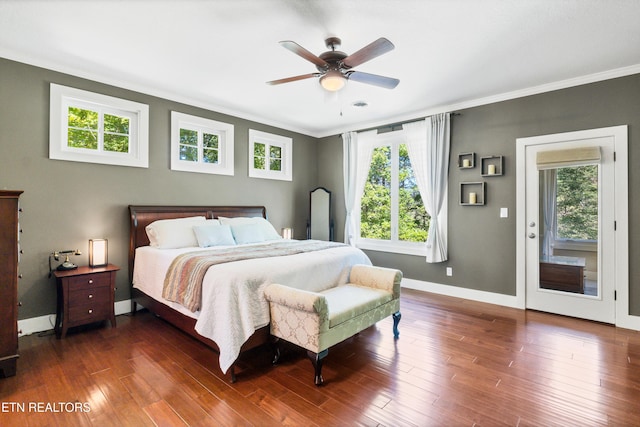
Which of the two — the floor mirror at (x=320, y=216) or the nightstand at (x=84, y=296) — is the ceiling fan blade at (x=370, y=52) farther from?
the floor mirror at (x=320, y=216)

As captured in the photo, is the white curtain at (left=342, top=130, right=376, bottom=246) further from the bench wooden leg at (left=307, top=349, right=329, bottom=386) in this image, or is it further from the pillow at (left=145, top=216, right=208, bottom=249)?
the bench wooden leg at (left=307, top=349, right=329, bottom=386)

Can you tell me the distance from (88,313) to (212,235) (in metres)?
1.43

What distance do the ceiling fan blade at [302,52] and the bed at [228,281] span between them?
171 cm

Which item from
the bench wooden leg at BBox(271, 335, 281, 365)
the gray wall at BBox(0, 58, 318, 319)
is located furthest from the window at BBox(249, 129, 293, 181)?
the bench wooden leg at BBox(271, 335, 281, 365)

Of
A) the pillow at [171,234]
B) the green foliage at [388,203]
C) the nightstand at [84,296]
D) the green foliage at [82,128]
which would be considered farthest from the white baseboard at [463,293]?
the green foliage at [82,128]

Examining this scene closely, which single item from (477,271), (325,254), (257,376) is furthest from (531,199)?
(257,376)

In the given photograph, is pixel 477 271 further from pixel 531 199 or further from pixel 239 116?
pixel 239 116

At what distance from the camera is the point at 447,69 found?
3.37 metres

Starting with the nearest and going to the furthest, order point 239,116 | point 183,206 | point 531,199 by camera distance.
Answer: point 531,199
point 183,206
point 239,116

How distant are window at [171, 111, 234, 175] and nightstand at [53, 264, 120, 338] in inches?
65.5

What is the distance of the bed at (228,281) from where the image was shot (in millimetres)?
2348

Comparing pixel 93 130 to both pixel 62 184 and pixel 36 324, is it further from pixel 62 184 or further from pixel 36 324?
pixel 36 324

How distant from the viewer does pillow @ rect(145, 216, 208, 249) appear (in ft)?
11.9

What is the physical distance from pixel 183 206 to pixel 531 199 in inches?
180
